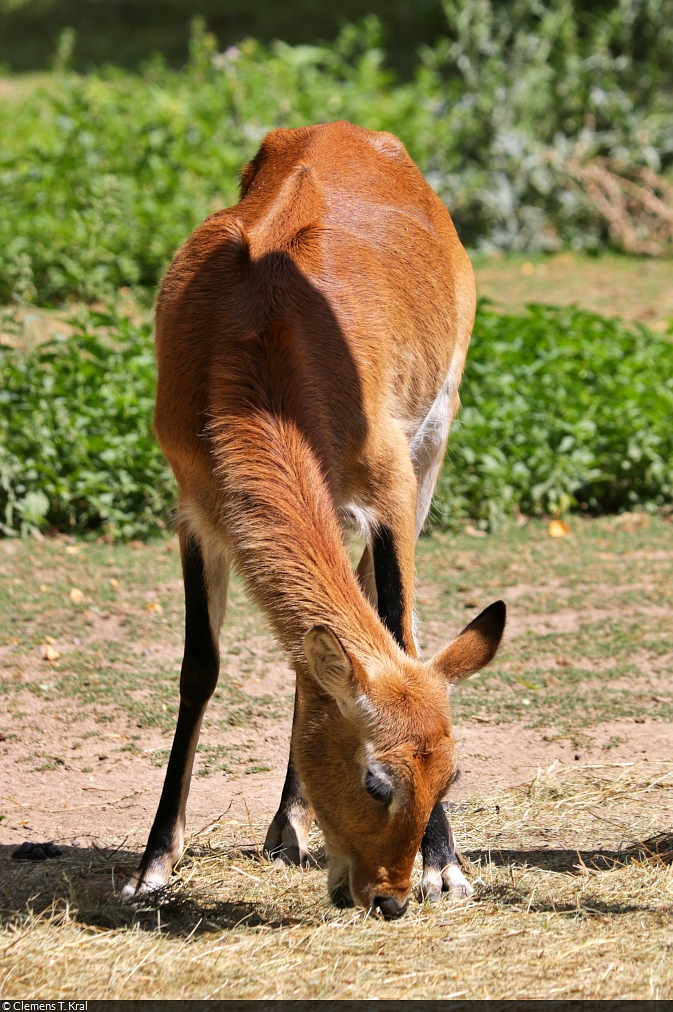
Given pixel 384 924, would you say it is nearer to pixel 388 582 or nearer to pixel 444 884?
pixel 444 884

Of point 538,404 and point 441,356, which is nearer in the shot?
point 441,356

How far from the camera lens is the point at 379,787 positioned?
3127 mm

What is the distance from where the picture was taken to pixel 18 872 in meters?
3.89

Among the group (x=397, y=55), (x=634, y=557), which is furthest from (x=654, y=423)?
(x=397, y=55)

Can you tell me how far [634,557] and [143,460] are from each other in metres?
2.99

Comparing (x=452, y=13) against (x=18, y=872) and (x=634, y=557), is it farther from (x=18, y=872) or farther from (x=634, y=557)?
(x=18, y=872)

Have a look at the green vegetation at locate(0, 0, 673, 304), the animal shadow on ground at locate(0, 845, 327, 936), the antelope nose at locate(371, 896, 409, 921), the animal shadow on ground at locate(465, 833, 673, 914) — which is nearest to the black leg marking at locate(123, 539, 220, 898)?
the animal shadow on ground at locate(0, 845, 327, 936)

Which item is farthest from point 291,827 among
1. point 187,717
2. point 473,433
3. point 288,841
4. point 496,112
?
point 496,112

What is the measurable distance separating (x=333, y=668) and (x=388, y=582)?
2.96 feet

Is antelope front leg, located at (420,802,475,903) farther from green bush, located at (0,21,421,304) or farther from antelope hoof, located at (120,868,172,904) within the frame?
green bush, located at (0,21,421,304)

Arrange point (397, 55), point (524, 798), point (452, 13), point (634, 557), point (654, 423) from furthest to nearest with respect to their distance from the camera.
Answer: point (397, 55) < point (452, 13) < point (654, 423) < point (634, 557) < point (524, 798)

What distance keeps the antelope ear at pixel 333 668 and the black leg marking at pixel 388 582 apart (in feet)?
2.69

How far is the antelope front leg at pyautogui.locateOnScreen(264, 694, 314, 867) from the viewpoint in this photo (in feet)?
13.5

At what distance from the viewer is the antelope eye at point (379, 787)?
312 centimetres
